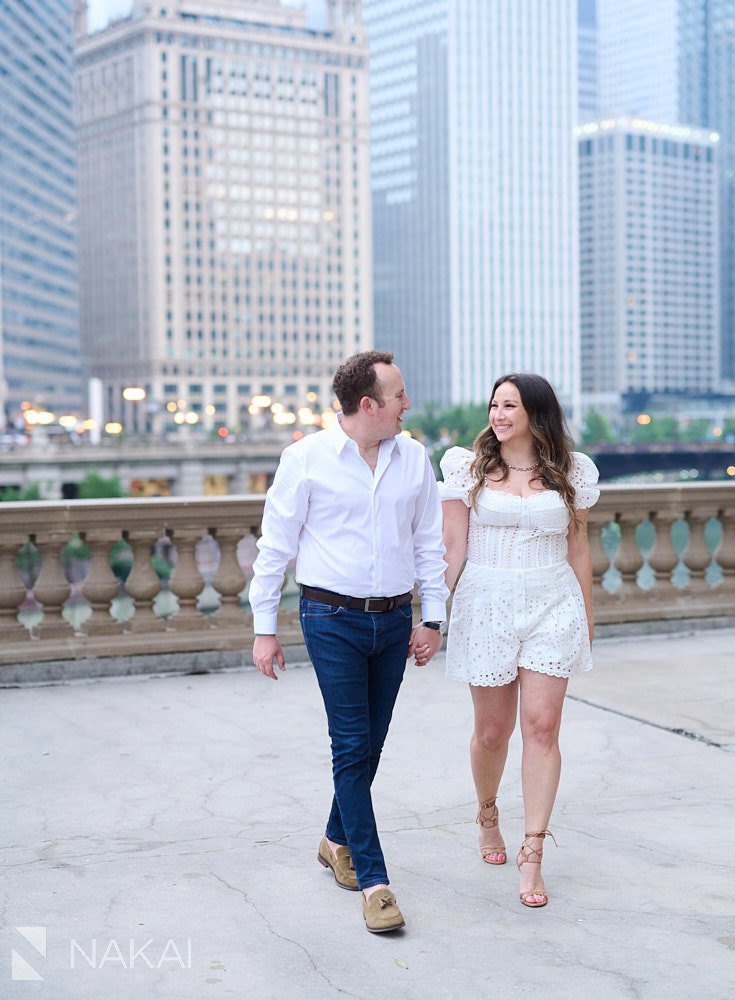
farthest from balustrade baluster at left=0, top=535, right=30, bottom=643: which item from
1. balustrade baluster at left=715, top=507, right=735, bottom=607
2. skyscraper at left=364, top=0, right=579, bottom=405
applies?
skyscraper at left=364, top=0, right=579, bottom=405

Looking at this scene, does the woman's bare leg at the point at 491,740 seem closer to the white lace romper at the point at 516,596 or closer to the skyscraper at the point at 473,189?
the white lace romper at the point at 516,596

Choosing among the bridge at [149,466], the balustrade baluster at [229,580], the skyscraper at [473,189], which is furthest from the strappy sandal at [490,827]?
the skyscraper at [473,189]

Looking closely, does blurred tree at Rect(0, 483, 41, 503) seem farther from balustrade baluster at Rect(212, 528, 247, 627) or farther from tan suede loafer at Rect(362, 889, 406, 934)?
tan suede loafer at Rect(362, 889, 406, 934)

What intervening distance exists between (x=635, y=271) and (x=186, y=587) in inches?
7610

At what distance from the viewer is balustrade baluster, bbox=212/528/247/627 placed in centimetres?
891

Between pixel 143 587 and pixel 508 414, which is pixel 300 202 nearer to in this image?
pixel 143 587

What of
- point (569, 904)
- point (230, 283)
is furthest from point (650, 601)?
point (230, 283)

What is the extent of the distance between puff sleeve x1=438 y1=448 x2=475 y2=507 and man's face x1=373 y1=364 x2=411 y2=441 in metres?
0.46

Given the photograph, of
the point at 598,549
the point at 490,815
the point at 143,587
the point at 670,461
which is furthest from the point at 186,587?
the point at 670,461

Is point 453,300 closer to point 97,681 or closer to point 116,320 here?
point 116,320

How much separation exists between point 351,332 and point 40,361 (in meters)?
41.3

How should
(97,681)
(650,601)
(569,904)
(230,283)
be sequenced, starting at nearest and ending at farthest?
(569,904), (97,681), (650,601), (230,283)

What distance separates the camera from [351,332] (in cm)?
16712

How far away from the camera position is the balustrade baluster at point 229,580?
8906 millimetres
